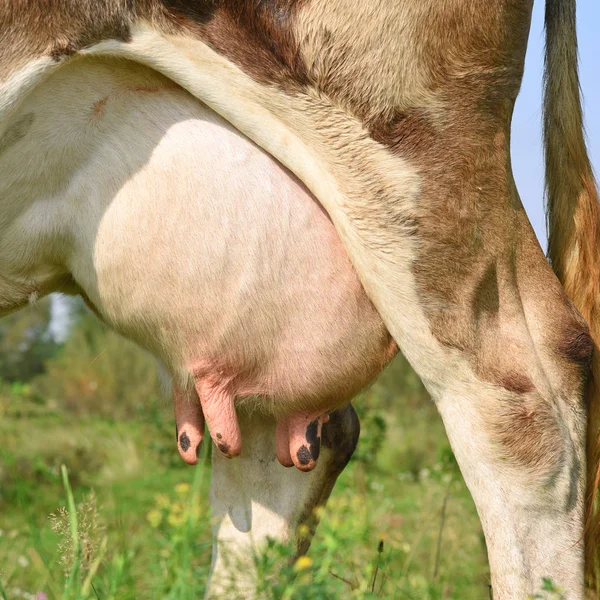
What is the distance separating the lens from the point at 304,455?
90.6 inches

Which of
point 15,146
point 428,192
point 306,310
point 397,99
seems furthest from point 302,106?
point 15,146

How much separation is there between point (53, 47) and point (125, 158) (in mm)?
282

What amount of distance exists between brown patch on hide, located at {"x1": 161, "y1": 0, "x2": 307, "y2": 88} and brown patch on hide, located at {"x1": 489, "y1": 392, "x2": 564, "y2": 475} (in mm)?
797

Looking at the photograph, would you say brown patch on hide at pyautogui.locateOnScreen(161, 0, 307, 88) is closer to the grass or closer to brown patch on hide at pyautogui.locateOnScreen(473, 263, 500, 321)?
brown patch on hide at pyautogui.locateOnScreen(473, 263, 500, 321)

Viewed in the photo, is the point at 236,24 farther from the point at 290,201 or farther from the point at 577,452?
the point at 577,452

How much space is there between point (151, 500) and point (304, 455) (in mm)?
3035

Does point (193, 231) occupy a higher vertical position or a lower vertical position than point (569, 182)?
higher

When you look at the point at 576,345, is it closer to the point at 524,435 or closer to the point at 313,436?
the point at 524,435

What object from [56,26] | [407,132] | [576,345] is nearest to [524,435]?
[576,345]

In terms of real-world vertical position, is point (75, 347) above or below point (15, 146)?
below

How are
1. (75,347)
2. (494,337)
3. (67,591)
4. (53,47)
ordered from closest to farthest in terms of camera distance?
(67,591), (53,47), (494,337), (75,347)

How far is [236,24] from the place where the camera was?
6.33ft

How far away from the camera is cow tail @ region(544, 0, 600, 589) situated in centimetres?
220

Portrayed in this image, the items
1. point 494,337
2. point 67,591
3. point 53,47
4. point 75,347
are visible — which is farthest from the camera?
point 75,347
